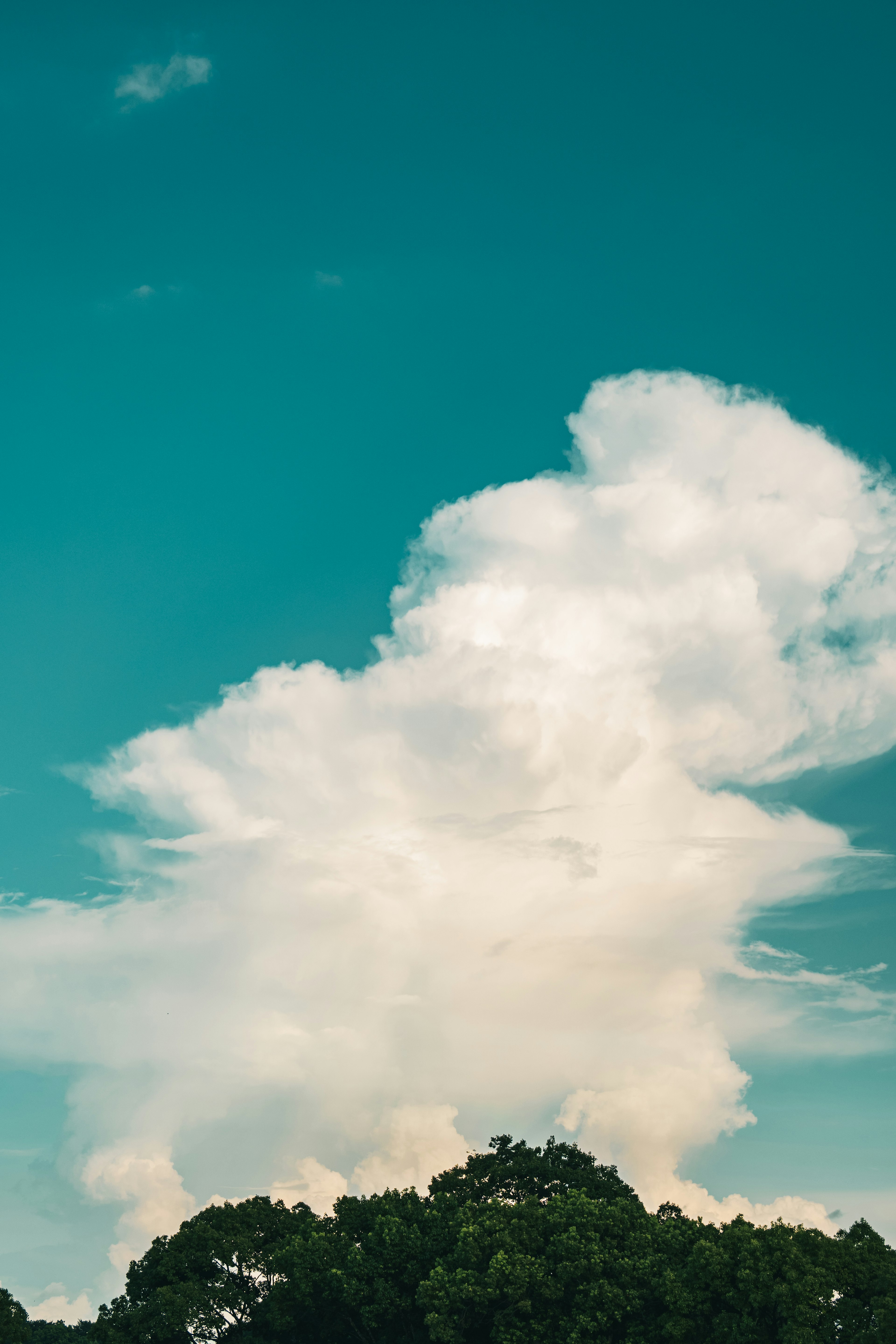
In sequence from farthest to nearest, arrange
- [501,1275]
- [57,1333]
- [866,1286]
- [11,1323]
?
[57,1333] < [11,1323] < [501,1275] < [866,1286]

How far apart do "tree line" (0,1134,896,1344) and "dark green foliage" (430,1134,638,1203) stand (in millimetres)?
76

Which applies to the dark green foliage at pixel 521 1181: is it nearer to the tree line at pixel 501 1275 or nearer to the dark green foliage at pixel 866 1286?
the tree line at pixel 501 1275

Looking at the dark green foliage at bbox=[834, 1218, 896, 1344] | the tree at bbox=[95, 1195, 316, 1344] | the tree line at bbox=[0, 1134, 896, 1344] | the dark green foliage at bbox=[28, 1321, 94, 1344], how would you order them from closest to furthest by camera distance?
the dark green foliage at bbox=[834, 1218, 896, 1344] < the tree line at bbox=[0, 1134, 896, 1344] < the tree at bbox=[95, 1195, 316, 1344] < the dark green foliage at bbox=[28, 1321, 94, 1344]

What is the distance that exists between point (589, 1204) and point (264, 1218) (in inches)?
660

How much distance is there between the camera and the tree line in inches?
1286

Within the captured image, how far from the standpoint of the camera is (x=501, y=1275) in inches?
1453

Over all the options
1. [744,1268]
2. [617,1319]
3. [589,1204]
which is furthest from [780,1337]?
[589,1204]

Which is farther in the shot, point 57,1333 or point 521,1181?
point 57,1333

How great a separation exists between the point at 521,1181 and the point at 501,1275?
1254cm

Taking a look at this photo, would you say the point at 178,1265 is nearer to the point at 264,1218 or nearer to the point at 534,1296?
the point at 264,1218

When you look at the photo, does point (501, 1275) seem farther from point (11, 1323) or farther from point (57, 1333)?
point (57, 1333)

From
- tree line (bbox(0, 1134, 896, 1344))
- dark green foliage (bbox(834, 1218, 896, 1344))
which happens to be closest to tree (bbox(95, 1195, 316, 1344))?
tree line (bbox(0, 1134, 896, 1344))

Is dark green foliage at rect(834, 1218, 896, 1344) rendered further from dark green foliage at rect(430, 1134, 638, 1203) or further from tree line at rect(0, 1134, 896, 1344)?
dark green foliage at rect(430, 1134, 638, 1203)

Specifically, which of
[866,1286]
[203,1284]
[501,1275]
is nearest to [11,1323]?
[203,1284]
